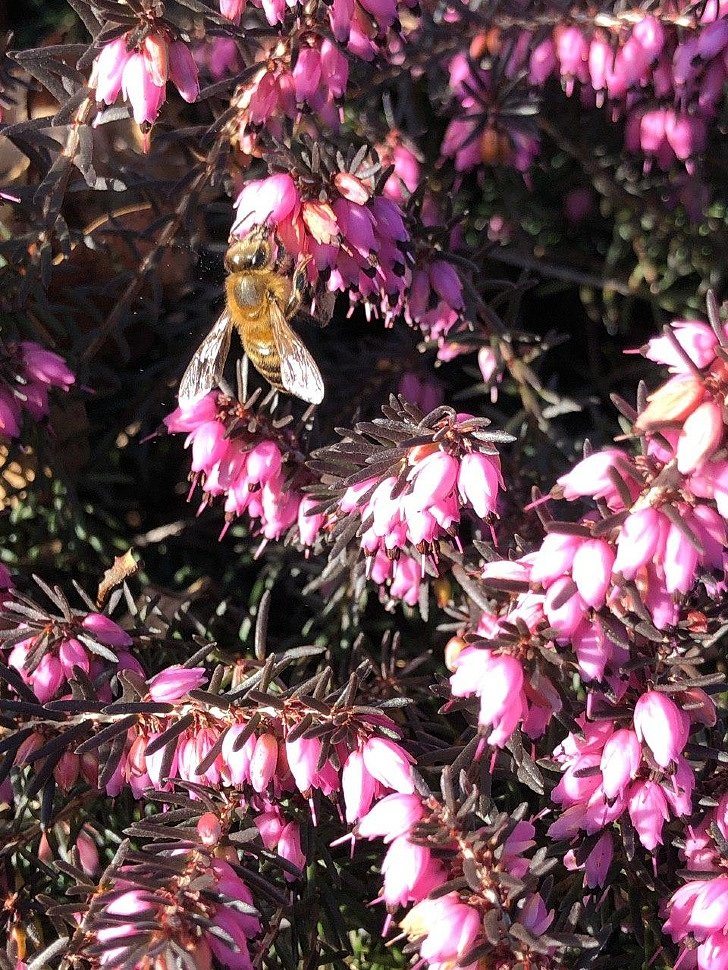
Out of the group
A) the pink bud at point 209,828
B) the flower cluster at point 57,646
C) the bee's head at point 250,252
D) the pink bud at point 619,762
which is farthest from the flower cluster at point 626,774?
the bee's head at point 250,252

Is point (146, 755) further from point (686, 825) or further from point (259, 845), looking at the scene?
point (686, 825)

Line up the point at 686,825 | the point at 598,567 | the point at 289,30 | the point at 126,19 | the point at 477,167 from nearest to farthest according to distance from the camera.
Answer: the point at 598,567 < the point at 686,825 < the point at 126,19 < the point at 289,30 < the point at 477,167

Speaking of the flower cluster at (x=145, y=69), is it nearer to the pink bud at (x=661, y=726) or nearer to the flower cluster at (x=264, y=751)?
the flower cluster at (x=264, y=751)

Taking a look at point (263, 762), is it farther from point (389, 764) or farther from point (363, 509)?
point (363, 509)

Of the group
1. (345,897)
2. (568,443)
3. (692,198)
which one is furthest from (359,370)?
(345,897)

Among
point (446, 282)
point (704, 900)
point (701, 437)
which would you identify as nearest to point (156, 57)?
point (446, 282)

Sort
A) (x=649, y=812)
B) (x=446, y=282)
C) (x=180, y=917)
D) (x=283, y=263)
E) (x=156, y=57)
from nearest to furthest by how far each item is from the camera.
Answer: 1. (x=180, y=917)
2. (x=649, y=812)
3. (x=156, y=57)
4. (x=283, y=263)
5. (x=446, y=282)

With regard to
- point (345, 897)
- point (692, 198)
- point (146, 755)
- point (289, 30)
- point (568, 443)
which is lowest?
point (345, 897)
